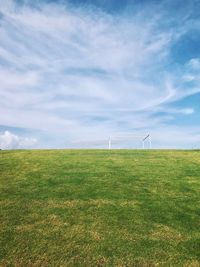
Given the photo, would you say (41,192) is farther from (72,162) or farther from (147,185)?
(72,162)

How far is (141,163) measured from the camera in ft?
69.2

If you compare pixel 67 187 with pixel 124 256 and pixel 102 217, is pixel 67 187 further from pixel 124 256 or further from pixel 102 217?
pixel 124 256

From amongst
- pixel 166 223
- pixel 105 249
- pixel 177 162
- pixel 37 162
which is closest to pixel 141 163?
pixel 177 162

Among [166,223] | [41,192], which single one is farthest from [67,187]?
[166,223]

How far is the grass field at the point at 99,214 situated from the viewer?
927cm

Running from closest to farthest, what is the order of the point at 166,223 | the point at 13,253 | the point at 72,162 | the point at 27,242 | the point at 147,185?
the point at 13,253
the point at 27,242
the point at 166,223
the point at 147,185
the point at 72,162

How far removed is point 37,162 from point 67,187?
20.5 ft

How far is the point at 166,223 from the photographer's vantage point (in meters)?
11.6

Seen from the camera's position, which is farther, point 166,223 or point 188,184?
point 188,184

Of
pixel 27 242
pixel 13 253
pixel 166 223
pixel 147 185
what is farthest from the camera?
pixel 147 185

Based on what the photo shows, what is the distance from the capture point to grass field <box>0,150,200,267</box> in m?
9.27

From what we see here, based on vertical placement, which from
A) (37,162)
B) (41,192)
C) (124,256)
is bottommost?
(124,256)

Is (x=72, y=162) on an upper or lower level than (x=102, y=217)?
upper

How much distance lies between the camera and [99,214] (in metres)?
12.2
